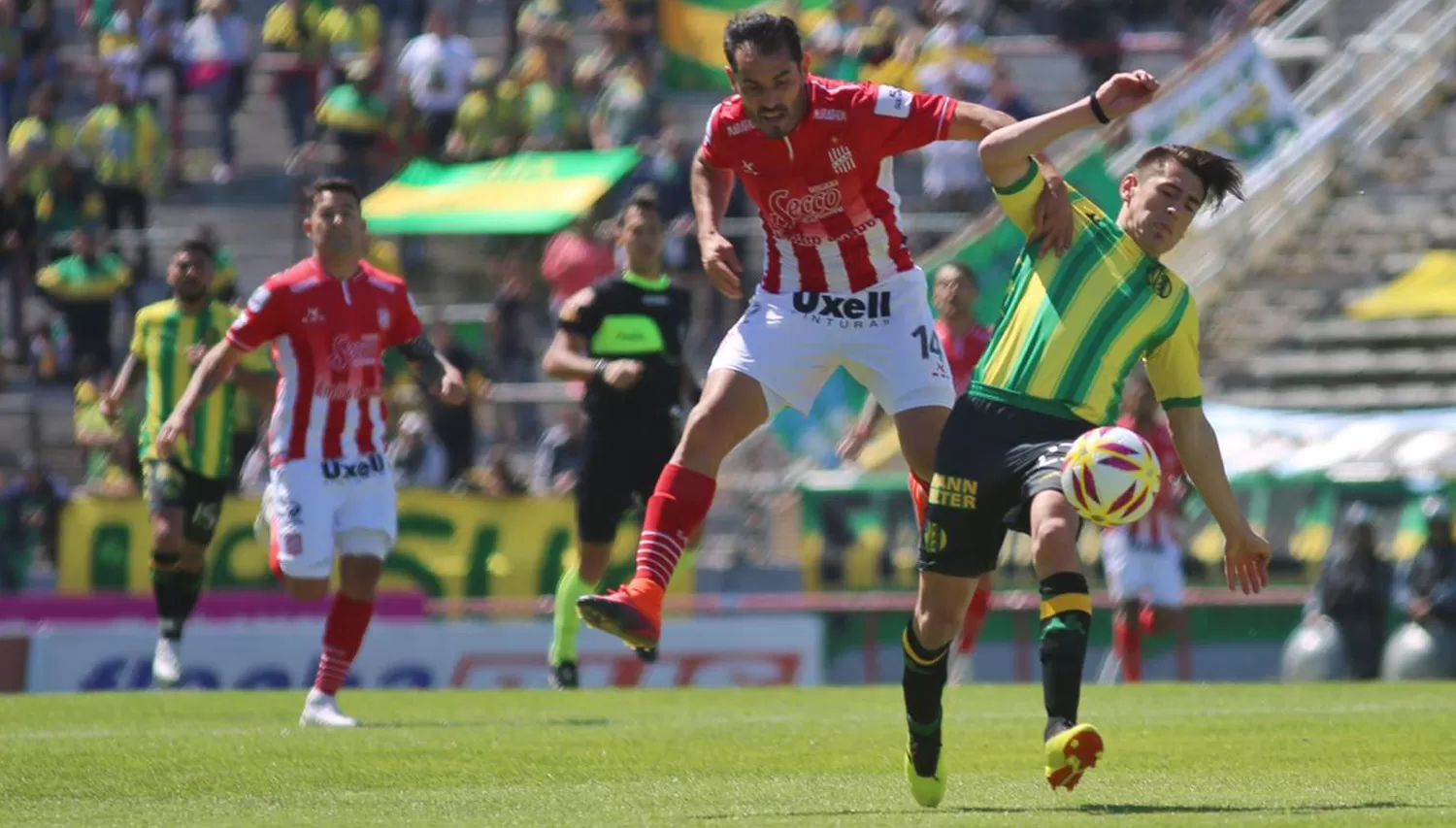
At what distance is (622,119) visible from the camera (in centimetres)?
2419

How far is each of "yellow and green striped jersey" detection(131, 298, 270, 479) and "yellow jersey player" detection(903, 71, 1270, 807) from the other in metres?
7.70

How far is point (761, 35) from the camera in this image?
346 inches

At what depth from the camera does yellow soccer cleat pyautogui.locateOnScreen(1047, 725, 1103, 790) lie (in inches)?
294

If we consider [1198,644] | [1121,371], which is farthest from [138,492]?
[1121,371]

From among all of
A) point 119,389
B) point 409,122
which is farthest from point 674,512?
point 409,122

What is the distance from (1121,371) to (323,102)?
18.3 m

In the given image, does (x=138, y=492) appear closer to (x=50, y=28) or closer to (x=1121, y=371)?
(x=50, y=28)

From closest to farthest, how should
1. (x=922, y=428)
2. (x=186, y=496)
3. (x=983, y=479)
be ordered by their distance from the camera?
1. (x=983, y=479)
2. (x=922, y=428)
3. (x=186, y=496)

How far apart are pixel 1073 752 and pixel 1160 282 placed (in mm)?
1693

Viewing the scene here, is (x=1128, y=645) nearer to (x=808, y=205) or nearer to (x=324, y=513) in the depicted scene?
(x=324, y=513)

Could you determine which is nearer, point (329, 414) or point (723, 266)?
point (723, 266)

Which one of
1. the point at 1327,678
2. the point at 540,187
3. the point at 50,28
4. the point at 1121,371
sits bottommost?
the point at 1327,678

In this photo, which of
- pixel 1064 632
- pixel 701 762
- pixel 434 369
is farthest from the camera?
pixel 434 369

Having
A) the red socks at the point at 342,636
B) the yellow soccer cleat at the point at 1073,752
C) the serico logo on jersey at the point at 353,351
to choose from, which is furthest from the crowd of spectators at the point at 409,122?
the yellow soccer cleat at the point at 1073,752
